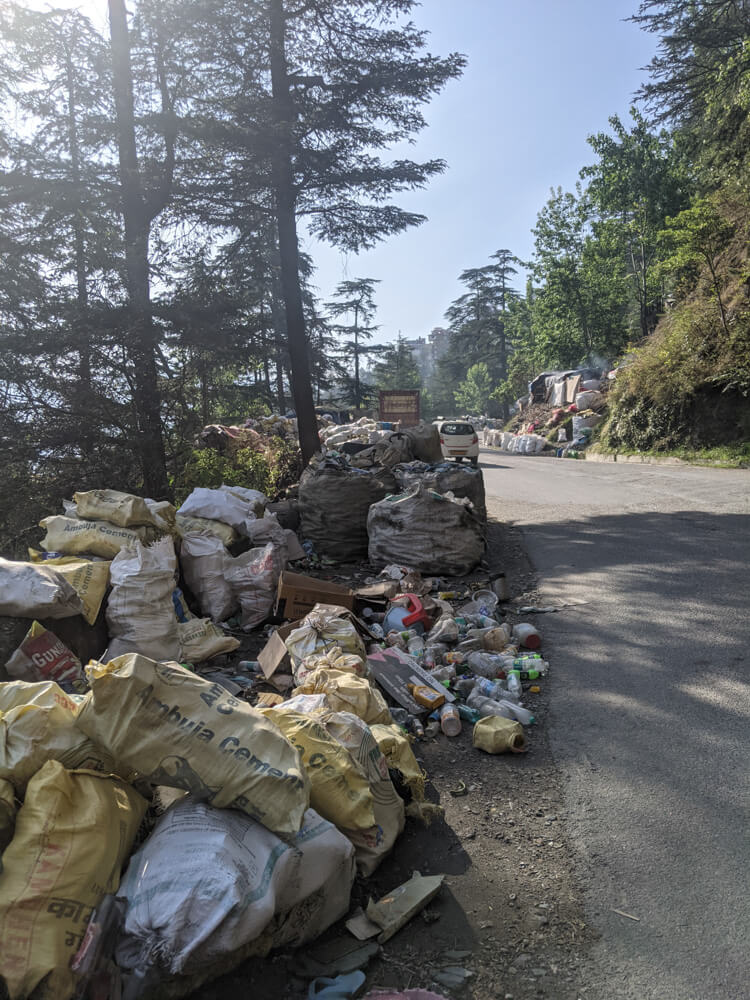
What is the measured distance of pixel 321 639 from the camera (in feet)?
12.4

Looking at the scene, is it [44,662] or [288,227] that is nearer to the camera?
[44,662]

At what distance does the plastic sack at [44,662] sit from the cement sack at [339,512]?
3806mm

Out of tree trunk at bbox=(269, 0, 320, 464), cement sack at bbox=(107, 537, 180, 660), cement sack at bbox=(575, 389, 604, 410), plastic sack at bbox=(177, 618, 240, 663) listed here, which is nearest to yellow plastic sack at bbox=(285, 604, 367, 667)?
plastic sack at bbox=(177, 618, 240, 663)

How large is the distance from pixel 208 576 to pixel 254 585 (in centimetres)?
37

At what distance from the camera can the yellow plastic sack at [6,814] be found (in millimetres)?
1720

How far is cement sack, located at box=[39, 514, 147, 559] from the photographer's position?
4338 mm

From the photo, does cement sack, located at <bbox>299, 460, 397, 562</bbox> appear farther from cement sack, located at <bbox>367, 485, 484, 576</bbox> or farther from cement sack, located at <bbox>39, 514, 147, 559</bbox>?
cement sack, located at <bbox>39, 514, 147, 559</bbox>

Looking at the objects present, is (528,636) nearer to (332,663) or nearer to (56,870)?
(332,663)

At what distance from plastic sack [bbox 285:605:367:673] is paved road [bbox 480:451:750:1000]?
1.17 m

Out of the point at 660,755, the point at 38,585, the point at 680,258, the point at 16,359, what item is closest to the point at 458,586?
the point at 660,755

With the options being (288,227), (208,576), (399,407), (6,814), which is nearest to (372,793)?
(6,814)

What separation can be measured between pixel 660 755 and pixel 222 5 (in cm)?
1232

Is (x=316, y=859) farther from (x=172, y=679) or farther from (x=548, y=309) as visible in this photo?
(x=548, y=309)

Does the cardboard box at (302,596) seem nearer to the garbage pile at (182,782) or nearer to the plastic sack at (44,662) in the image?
the garbage pile at (182,782)
